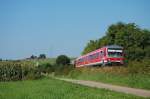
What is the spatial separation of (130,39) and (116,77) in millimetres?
40848

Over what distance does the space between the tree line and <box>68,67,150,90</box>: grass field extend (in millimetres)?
17285

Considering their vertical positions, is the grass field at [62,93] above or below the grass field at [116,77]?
below

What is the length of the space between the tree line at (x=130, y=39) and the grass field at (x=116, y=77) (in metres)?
17.3

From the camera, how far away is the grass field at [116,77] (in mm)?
25656

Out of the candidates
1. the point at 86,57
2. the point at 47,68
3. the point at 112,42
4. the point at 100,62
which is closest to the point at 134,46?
the point at 112,42

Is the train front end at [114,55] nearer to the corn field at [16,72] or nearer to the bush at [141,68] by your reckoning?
the bush at [141,68]

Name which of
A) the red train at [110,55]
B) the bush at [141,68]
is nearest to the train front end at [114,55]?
the red train at [110,55]

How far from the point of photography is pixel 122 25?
3295 inches

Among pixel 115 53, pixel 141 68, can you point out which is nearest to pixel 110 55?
pixel 115 53

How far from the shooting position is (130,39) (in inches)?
2869

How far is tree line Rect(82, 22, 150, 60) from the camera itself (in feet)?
218

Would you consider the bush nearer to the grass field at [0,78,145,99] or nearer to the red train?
the red train

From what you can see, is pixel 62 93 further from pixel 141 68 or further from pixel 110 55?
pixel 110 55

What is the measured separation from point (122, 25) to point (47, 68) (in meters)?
29.7
